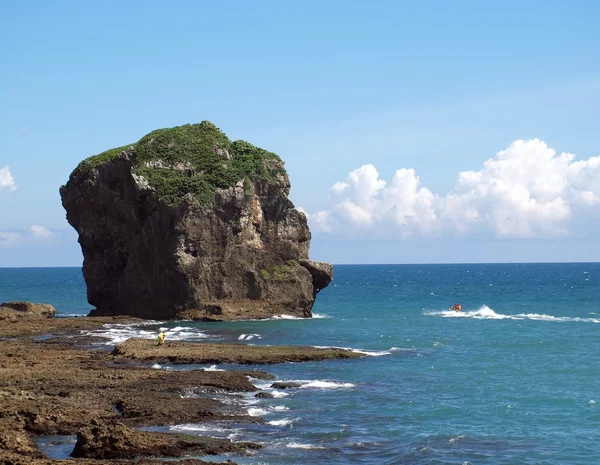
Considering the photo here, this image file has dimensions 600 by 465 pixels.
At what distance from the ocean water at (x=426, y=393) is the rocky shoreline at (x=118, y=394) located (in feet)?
4.96

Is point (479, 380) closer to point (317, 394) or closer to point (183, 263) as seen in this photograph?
point (317, 394)

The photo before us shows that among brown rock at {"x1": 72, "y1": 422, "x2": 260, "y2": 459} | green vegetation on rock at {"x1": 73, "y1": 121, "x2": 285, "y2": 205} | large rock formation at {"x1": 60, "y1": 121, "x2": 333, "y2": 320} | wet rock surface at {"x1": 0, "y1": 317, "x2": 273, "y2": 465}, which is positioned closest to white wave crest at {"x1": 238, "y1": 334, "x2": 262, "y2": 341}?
wet rock surface at {"x1": 0, "y1": 317, "x2": 273, "y2": 465}

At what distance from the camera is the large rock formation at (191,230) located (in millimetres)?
77125

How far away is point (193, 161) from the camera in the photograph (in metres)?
80.9

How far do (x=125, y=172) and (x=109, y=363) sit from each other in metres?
36.8

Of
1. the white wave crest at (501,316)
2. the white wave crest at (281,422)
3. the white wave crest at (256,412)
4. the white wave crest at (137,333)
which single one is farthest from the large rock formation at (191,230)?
the white wave crest at (281,422)

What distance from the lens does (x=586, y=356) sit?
5294 centimetres

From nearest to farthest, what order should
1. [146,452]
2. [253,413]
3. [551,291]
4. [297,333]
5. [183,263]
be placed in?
[146,452]
[253,413]
[297,333]
[183,263]
[551,291]

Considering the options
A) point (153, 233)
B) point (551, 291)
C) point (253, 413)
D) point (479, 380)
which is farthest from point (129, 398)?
point (551, 291)

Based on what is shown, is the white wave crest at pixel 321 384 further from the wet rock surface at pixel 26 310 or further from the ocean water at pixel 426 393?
the wet rock surface at pixel 26 310

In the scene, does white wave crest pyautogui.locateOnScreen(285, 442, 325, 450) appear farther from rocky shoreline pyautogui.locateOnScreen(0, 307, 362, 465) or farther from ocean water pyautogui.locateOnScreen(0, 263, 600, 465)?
rocky shoreline pyautogui.locateOnScreen(0, 307, 362, 465)

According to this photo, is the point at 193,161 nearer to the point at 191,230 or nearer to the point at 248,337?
the point at 191,230

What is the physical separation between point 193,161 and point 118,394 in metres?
47.7

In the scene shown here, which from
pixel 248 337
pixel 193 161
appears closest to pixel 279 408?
pixel 248 337
